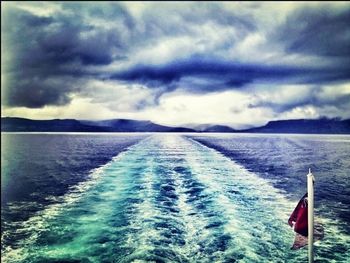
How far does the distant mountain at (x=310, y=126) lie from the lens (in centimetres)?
796

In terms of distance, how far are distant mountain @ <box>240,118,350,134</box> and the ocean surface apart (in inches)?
24.7

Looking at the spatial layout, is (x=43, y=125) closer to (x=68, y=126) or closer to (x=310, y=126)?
(x=68, y=126)

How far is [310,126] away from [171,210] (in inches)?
153

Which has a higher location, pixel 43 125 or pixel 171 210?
pixel 43 125

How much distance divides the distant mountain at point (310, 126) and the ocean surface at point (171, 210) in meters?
0.63

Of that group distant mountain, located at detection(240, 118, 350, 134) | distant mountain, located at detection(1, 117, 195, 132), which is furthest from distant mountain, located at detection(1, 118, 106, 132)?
distant mountain, located at detection(240, 118, 350, 134)

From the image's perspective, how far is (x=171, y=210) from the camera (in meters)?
7.41

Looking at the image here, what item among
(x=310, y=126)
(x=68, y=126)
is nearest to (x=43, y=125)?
(x=68, y=126)

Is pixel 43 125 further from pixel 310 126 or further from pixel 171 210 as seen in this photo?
pixel 310 126

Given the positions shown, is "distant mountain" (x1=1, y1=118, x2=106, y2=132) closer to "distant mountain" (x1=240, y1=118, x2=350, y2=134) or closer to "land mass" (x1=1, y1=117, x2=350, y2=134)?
"land mass" (x1=1, y1=117, x2=350, y2=134)

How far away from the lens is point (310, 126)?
8719 millimetres

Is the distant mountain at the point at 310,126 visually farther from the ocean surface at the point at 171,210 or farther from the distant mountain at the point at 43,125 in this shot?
the distant mountain at the point at 43,125

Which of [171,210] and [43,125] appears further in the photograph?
[43,125]

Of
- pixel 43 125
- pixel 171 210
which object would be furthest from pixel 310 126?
pixel 43 125
